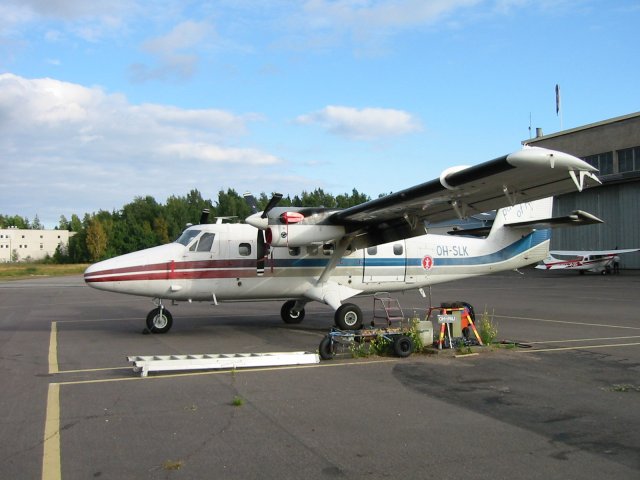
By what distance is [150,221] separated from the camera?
98875 millimetres

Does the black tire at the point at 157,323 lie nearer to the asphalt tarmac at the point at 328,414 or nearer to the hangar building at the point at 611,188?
the asphalt tarmac at the point at 328,414

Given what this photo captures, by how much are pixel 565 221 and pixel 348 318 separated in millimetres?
6188

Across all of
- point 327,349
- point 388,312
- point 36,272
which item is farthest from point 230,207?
point 327,349

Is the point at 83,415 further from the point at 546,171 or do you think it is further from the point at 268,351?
the point at 546,171

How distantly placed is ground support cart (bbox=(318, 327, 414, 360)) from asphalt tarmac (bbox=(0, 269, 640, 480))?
0.80 ft

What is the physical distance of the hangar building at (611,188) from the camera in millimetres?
45531

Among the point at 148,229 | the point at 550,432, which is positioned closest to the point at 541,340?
the point at 550,432

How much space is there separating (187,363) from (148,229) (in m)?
86.0

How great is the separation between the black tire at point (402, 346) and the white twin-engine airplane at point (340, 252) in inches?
114

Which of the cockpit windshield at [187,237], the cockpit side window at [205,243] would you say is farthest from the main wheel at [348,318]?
the cockpit windshield at [187,237]

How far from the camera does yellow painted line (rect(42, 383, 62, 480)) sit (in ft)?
16.1

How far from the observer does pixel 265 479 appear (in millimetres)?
4727

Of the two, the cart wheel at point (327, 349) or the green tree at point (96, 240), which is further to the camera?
the green tree at point (96, 240)

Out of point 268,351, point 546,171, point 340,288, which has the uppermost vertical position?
point 546,171
